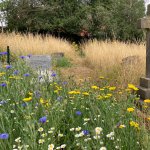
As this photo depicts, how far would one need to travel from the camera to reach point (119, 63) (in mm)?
8625

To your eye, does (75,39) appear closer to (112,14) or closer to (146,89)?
(112,14)

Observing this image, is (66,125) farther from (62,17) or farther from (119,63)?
(62,17)

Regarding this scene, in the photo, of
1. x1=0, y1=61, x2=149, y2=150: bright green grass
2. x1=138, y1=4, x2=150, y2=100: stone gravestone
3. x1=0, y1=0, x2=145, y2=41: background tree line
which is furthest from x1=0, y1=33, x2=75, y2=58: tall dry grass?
x1=0, y1=0, x2=145, y2=41: background tree line

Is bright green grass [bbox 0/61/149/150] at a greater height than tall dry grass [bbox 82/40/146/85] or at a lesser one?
greater

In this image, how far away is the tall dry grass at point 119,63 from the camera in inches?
272

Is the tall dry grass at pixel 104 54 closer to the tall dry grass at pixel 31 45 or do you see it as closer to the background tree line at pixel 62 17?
the tall dry grass at pixel 31 45

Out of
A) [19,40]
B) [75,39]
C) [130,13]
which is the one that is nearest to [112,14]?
[130,13]

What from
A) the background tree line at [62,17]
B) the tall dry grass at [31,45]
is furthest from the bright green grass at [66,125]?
the background tree line at [62,17]

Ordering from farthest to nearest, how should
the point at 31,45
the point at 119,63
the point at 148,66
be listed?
the point at 31,45 → the point at 119,63 → the point at 148,66

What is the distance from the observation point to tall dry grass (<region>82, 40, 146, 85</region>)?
691 centimetres

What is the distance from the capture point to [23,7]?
78.6 ft

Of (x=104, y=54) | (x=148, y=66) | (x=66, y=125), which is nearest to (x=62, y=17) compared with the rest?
(x=104, y=54)

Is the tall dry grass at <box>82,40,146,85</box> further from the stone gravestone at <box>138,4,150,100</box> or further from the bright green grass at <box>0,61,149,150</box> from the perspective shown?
the bright green grass at <box>0,61,149,150</box>

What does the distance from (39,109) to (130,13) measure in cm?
1973
